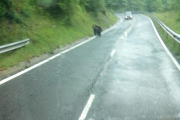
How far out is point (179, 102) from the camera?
559cm

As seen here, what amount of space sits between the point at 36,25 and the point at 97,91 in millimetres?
9833

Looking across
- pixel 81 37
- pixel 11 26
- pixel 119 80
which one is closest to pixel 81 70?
pixel 119 80

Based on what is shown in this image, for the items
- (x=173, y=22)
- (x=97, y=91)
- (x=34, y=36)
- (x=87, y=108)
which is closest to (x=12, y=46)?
(x=34, y=36)

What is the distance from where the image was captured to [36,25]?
49.6 feet

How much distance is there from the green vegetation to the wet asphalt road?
1738 mm

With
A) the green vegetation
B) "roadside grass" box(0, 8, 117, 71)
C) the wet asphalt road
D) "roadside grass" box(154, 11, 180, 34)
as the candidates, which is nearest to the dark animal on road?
the green vegetation

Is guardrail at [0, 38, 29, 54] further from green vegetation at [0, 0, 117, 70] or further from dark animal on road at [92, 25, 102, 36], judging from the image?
dark animal on road at [92, 25, 102, 36]

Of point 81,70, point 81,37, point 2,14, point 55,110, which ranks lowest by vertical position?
point 81,37

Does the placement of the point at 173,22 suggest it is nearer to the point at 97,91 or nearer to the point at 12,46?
the point at 12,46

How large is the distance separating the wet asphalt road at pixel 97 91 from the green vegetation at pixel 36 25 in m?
1.74

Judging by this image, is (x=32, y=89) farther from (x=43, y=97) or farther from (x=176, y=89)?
(x=176, y=89)

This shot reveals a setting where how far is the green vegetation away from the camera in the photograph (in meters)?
10.9

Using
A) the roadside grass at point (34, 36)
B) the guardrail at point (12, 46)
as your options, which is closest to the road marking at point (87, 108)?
the roadside grass at point (34, 36)

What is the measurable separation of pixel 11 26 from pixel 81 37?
790 centimetres
